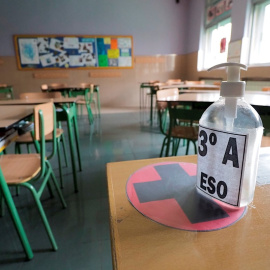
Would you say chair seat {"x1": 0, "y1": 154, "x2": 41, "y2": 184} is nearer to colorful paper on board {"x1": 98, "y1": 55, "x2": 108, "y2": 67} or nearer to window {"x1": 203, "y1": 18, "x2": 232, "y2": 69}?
window {"x1": 203, "y1": 18, "x2": 232, "y2": 69}

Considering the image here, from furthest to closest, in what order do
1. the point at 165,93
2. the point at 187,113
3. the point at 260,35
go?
the point at 260,35
the point at 165,93
the point at 187,113

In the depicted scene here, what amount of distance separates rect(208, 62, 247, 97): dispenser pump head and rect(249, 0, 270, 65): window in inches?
157

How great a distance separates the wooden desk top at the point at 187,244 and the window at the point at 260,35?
4.07 metres

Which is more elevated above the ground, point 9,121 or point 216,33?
point 216,33

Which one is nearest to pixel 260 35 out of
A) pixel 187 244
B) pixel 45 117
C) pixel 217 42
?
pixel 217 42

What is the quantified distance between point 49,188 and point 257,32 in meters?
4.13

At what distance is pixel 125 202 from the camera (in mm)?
328

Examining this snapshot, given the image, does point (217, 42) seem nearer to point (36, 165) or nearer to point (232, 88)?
point (36, 165)

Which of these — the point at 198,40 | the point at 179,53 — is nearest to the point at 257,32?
the point at 198,40

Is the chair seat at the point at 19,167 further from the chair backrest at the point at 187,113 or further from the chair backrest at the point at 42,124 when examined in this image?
the chair backrest at the point at 187,113

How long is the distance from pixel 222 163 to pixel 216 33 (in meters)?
5.64

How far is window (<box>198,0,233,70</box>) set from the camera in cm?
440

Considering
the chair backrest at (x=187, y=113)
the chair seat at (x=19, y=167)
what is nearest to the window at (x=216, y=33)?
the chair backrest at (x=187, y=113)

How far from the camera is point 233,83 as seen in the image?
0.95ft
